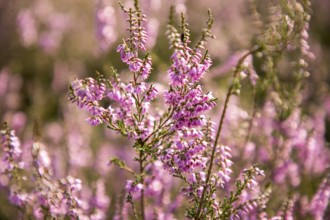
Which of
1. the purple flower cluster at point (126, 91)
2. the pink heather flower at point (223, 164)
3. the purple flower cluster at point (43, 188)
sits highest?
the purple flower cluster at point (126, 91)

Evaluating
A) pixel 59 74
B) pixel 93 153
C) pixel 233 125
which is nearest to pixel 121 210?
pixel 233 125

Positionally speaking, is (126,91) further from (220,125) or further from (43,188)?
(43,188)

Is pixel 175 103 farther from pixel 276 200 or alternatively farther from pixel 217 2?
pixel 217 2

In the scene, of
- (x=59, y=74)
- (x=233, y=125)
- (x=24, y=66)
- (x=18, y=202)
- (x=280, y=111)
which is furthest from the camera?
(x=24, y=66)

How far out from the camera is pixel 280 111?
5.00 metres

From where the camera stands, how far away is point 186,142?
132 inches

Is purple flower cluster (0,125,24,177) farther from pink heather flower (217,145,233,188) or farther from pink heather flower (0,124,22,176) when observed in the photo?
pink heather flower (217,145,233,188)

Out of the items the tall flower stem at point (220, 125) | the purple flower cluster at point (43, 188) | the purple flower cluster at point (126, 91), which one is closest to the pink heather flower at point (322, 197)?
the tall flower stem at point (220, 125)

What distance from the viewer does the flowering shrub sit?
11.0 feet

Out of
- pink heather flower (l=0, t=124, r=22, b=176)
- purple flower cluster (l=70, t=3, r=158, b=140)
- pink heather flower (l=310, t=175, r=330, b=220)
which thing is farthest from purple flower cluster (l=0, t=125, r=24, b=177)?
pink heather flower (l=310, t=175, r=330, b=220)

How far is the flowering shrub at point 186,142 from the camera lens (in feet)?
11.0

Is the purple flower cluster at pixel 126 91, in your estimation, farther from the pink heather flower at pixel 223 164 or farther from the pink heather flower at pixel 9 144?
the pink heather flower at pixel 9 144

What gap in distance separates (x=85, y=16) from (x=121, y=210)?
905 cm

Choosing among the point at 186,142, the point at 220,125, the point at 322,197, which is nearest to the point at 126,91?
the point at 186,142
